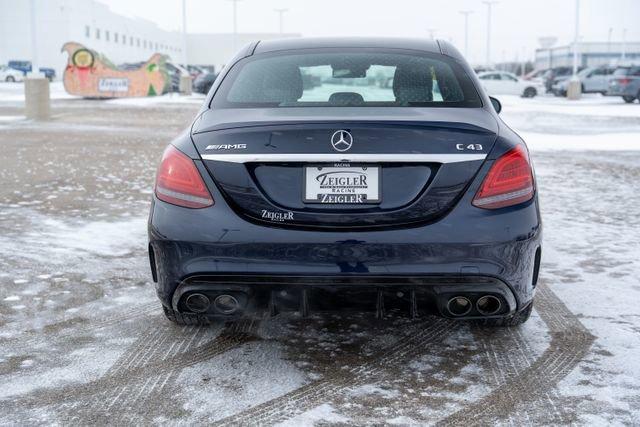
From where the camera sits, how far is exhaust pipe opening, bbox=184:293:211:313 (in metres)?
3.44

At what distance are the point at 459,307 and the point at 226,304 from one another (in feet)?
3.29

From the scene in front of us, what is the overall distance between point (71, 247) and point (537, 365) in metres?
3.78

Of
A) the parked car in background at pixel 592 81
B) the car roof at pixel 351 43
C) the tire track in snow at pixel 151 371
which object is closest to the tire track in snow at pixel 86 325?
the tire track in snow at pixel 151 371

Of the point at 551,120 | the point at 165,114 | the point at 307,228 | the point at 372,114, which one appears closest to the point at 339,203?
the point at 307,228

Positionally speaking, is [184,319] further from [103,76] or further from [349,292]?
[103,76]

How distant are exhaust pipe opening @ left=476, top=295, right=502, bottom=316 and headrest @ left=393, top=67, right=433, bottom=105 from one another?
3.77 ft

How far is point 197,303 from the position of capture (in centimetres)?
346

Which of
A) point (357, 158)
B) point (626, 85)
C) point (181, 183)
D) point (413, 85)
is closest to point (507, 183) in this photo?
point (357, 158)

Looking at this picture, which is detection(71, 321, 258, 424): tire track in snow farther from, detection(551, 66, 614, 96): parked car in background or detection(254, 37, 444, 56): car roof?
detection(551, 66, 614, 96): parked car in background

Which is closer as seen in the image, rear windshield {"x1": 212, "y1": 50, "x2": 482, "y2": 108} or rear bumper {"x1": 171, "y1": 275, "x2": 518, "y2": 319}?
rear bumper {"x1": 171, "y1": 275, "x2": 518, "y2": 319}

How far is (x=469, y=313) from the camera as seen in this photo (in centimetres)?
343

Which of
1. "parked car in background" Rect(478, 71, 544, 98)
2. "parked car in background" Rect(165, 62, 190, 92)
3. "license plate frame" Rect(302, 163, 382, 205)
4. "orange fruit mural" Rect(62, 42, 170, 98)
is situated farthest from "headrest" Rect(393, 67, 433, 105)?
"parked car in background" Rect(165, 62, 190, 92)

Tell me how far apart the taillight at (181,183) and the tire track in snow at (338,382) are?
88 centimetres

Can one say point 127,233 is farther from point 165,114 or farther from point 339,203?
point 165,114
